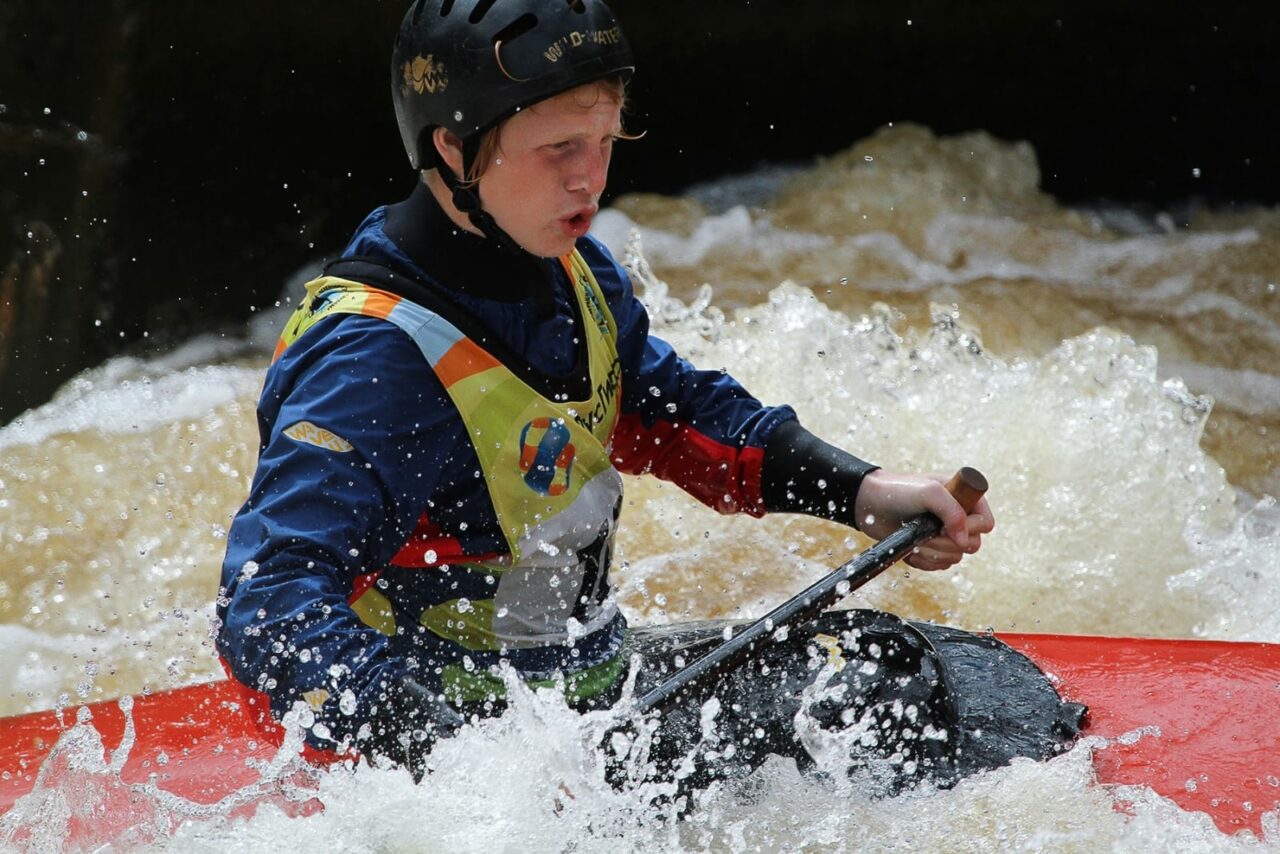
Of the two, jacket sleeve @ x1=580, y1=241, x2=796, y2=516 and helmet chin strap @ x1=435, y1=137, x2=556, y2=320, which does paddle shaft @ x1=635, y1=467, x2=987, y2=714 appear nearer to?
jacket sleeve @ x1=580, y1=241, x2=796, y2=516

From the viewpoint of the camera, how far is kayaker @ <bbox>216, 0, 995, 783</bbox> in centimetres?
159

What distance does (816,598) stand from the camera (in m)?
1.92

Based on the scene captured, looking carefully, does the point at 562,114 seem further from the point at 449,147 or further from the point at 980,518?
the point at 980,518

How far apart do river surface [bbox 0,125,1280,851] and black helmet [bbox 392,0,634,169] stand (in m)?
2.09

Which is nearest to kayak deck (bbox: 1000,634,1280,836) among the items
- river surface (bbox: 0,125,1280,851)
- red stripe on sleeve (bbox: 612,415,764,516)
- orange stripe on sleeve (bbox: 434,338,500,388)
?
red stripe on sleeve (bbox: 612,415,764,516)

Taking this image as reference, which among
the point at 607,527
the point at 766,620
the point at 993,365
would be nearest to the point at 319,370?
the point at 607,527

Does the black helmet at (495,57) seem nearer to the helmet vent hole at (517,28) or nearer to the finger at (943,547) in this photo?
the helmet vent hole at (517,28)

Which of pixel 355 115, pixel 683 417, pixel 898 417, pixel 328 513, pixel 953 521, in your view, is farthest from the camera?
pixel 355 115

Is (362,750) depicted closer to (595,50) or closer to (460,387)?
(460,387)

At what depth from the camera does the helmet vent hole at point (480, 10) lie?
182 centimetres

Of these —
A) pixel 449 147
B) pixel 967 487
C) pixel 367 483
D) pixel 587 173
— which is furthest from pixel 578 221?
pixel 967 487

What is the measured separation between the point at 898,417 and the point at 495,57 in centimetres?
266

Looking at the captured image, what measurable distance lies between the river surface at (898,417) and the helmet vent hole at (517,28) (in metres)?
2.20

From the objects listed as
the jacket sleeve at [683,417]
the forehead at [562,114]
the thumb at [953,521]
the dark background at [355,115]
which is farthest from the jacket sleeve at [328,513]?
the dark background at [355,115]
